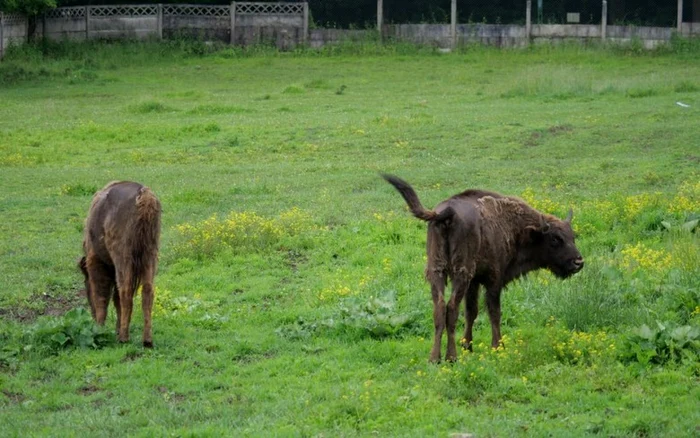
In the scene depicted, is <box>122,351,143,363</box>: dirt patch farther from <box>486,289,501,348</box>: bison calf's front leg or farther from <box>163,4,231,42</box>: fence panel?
<box>163,4,231,42</box>: fence panel

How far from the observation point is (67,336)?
10.4 meters

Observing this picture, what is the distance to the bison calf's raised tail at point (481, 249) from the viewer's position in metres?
9.66

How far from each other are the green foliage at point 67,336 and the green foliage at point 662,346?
4713mm

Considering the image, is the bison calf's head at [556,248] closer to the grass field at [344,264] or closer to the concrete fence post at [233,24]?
the grass field at [344,264]

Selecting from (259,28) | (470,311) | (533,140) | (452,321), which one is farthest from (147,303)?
(259,28)

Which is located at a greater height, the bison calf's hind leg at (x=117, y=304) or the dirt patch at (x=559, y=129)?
the dirt patch at (x=559, y=129)

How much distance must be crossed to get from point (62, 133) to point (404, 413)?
18003mm

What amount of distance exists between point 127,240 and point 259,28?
3180cm

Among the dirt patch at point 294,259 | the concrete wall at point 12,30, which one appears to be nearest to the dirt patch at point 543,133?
the dirt patch at point 294,259

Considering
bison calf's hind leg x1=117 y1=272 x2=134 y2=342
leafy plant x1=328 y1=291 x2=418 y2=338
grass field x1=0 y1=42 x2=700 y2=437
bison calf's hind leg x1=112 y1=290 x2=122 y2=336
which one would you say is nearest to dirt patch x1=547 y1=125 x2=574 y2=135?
grass field x1=0 y1=42 x2=700 y2=437

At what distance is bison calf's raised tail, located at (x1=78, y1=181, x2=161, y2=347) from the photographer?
10.4 meters

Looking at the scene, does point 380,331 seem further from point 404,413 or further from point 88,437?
point 88,437

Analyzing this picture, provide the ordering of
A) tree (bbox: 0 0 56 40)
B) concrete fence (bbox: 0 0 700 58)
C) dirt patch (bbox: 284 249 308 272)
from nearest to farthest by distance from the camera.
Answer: dirt patch (bbox: 284 249 308 272) → tree (bbox: 0 0 56 40) → concrete fence (bbox: 0 0 700 58)

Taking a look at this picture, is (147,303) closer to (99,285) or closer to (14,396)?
(99,285)
